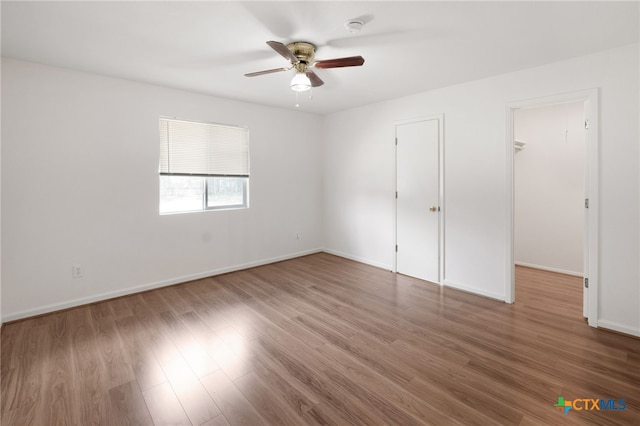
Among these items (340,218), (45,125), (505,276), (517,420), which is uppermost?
(45,125)

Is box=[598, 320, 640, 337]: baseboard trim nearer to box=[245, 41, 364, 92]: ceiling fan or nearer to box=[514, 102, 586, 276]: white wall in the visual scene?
box=[514, 102, 586, 276]: white wall

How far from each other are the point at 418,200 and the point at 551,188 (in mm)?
2281

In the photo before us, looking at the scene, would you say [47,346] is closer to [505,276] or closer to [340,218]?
[340,218]

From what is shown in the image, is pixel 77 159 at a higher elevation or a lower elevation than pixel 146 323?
higher

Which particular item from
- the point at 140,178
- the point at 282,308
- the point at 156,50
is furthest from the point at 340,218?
the point at 156,50

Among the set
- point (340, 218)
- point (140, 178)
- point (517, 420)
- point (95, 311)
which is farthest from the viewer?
point (340, 218)

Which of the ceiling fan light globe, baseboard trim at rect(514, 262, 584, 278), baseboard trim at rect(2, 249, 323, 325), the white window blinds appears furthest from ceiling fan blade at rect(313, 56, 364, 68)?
baseboard trim at rect(514, 262, 584, 278)

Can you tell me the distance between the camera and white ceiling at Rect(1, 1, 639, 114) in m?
2.12

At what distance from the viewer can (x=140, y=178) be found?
376cm

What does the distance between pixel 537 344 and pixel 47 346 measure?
4.28 m

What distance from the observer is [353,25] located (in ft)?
7.49

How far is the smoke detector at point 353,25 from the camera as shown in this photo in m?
2.26

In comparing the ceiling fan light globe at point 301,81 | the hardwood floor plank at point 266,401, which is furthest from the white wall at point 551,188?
the hardwood floor plank at point 266,401

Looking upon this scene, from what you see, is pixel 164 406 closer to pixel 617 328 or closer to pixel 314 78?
pixel 314 78
